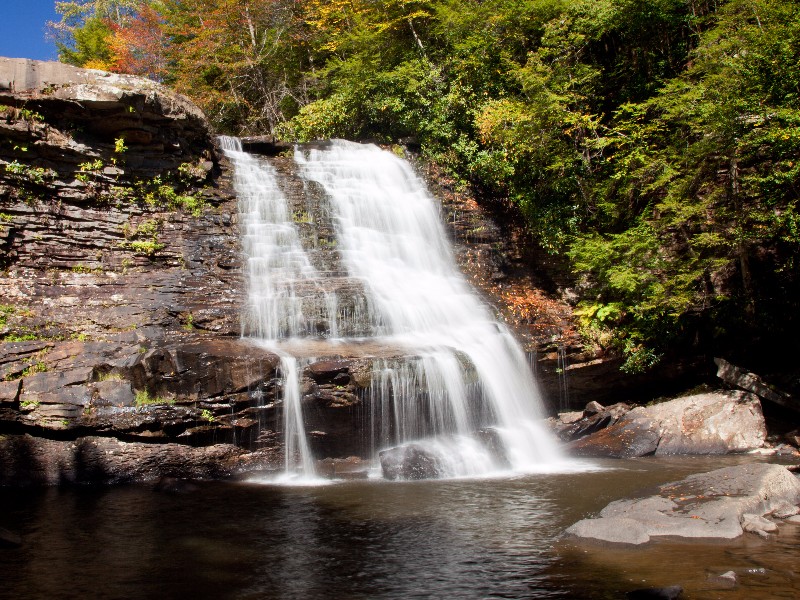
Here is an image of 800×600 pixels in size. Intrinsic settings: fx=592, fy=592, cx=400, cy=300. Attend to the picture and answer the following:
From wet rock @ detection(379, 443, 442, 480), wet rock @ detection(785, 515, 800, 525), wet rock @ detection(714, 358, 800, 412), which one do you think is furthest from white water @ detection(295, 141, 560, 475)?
wet rock @ detection(785, 515, 800, 525)

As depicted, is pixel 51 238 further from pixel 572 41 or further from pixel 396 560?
pixel 572 41

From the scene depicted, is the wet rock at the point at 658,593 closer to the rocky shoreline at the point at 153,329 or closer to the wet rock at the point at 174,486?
the rocky shoreline at the point at 153,329

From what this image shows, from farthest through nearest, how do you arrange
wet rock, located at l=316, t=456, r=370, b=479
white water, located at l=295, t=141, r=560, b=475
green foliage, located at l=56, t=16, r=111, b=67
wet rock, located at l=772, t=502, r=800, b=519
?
green foliage, located at l=56, t=16, r=111, b=67 < white water, located at l=295, t=141, r=560, b=475 < wet rock, located at l=316, t=456, r=370, b=479 < wet rock, located at l=772, t=502, r=800, b=519

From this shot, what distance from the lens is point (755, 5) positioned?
39.4 feet

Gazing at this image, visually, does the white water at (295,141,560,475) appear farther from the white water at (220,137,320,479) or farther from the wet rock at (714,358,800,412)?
the wet rock at (714,358,800,412)

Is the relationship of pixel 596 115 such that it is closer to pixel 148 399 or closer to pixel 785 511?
pixel 785 511

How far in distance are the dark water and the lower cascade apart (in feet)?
5.90

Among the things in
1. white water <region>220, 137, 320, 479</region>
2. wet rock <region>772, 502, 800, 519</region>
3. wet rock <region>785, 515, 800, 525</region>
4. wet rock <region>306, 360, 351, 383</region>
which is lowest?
wet rock <region>785, 515, 800, 525</region>

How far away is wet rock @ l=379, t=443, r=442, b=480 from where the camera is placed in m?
9.66

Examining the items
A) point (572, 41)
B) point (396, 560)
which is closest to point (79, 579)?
point (396, 560)

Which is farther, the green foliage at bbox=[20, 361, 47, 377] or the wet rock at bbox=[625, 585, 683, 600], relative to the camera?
the green foliage at bbox=[20, 361, 47, 377]

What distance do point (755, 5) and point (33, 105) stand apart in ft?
48.8

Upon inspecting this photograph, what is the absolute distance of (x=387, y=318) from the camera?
1291 centimetres

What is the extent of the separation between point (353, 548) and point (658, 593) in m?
3.03
